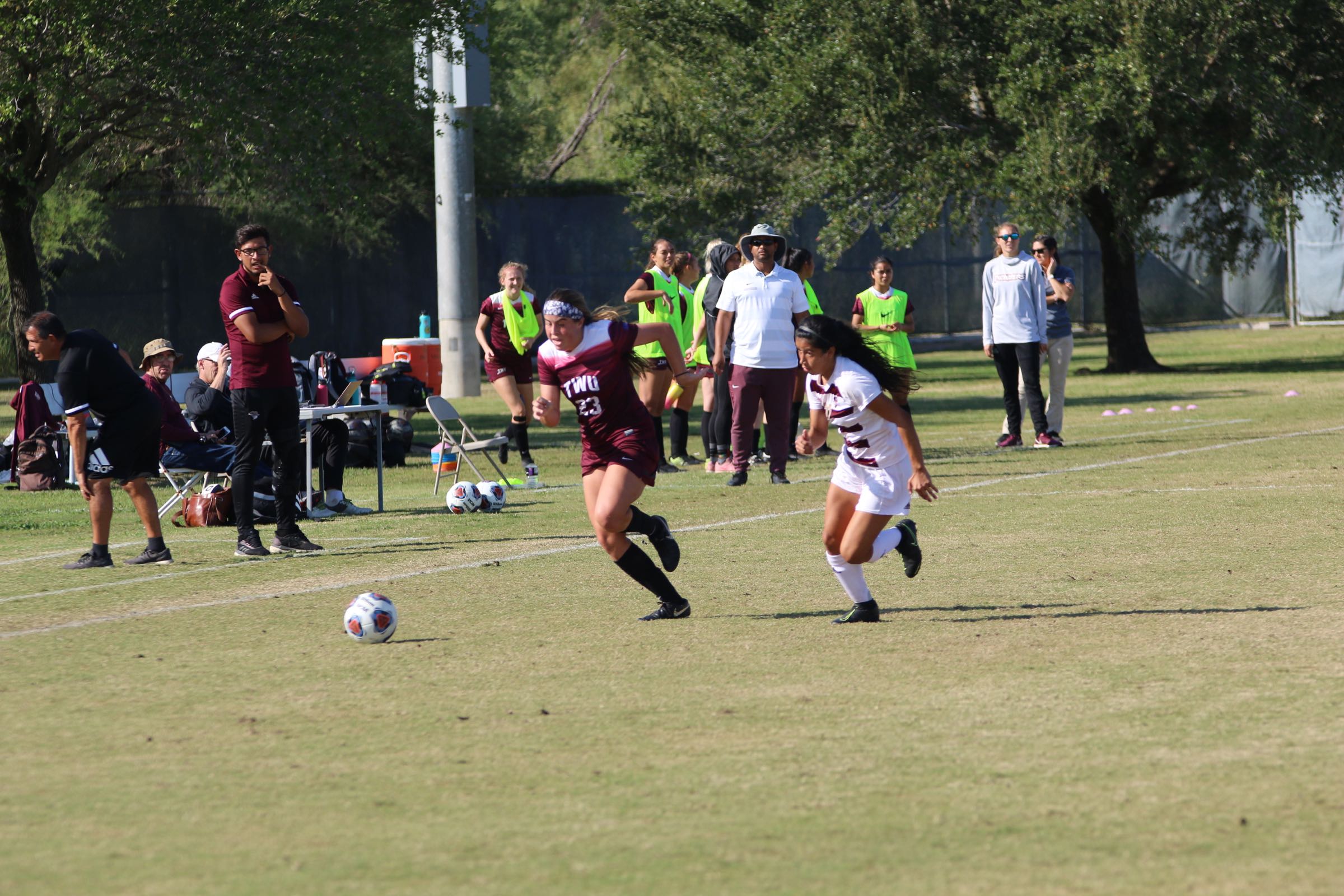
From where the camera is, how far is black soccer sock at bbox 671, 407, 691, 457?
53.9 ft

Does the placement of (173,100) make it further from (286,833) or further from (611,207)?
(611,207)

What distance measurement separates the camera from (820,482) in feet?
47.7

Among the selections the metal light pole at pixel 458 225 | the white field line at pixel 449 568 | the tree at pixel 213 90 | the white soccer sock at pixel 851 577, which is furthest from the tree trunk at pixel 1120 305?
the white soccer sock at pixel 851 577

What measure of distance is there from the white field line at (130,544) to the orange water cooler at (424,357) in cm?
1682

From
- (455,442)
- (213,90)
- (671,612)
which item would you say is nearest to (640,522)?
(671,612)

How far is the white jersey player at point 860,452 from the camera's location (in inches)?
315

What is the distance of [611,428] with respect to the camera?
8.45 metres

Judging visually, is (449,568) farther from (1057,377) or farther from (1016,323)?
(1057,377)

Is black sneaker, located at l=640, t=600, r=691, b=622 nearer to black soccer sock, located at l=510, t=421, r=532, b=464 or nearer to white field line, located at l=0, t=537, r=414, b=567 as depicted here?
white field line, located at l=0, t=537, r=414, b=567

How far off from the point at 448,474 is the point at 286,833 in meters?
11.6

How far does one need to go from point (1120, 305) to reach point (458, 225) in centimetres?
1149

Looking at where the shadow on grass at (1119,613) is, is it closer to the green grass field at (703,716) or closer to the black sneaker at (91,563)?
the green grass field at (703,716)

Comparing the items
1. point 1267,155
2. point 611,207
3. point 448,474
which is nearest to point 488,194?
point 611,207

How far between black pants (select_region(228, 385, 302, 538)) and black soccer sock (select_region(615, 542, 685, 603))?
357 centimetres
